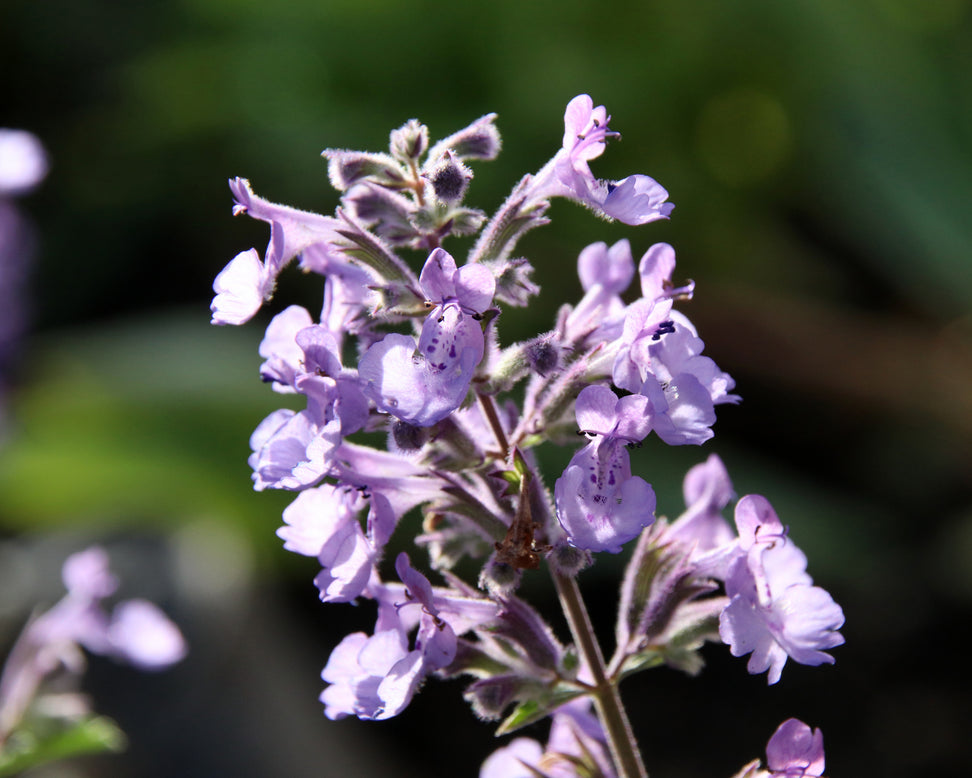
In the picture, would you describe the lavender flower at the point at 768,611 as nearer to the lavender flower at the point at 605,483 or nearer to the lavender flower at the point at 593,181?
the lavender flower at the point at 605,483

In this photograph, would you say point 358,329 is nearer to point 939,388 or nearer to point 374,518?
point 374,518

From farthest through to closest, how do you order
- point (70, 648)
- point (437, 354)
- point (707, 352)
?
point (707, 352) → point (70, 648) → point (437, 354)

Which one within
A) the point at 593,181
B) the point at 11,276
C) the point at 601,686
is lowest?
the point at 601,686

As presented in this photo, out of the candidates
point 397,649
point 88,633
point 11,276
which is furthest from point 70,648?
point 11,276

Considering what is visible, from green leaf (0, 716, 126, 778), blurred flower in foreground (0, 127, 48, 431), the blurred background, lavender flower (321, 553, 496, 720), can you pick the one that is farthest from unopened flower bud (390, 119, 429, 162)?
the blurred background

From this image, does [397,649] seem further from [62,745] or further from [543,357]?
[62,745]
